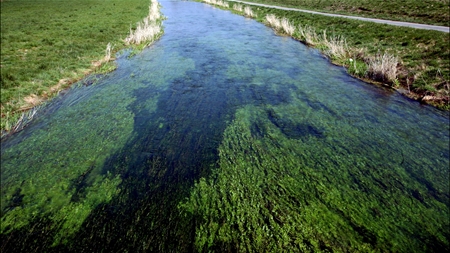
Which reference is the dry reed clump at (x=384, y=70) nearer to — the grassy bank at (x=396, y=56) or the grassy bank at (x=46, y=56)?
the grassy bank at (x=396, y=56)

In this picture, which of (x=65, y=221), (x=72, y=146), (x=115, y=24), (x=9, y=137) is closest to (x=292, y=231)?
(x=65, y=221)

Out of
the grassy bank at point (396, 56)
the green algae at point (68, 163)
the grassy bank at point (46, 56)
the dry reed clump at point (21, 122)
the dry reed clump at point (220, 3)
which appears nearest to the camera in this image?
the green algae at point (68, 163)

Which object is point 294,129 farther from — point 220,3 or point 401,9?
point 220,3

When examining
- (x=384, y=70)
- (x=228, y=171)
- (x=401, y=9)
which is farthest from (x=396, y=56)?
(x=401, y=9)

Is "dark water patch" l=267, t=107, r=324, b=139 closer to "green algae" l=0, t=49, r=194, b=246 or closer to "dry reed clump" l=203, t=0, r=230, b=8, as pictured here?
"green algae" l=0, t=49, r=194, b=246

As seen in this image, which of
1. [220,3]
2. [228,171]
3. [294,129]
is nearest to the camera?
[228,171]

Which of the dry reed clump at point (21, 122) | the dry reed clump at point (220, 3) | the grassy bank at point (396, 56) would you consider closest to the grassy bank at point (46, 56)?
the dry reed clump at point (21, 122)
